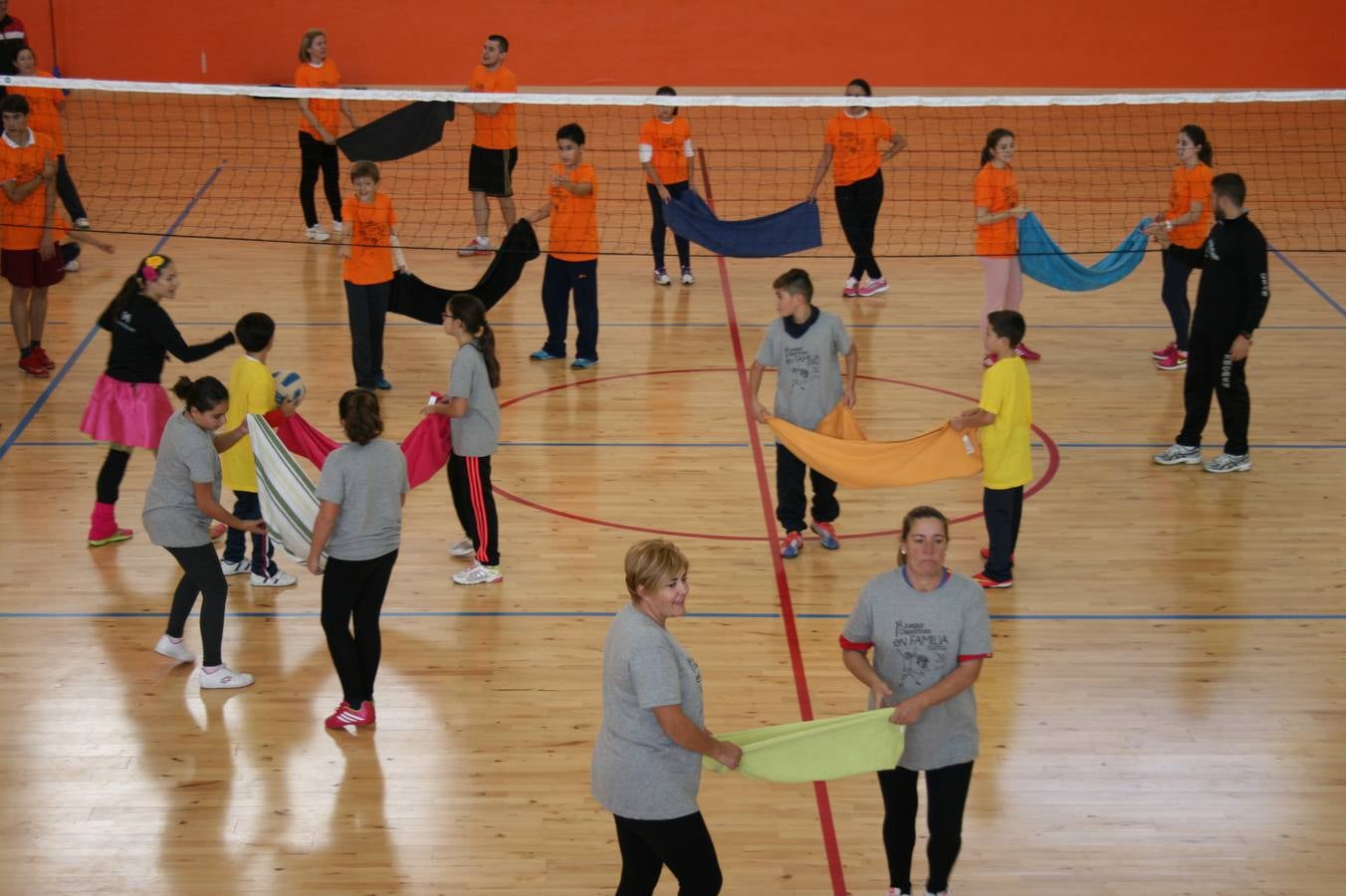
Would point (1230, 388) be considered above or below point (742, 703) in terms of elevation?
above

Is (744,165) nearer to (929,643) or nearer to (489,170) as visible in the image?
(489,170)

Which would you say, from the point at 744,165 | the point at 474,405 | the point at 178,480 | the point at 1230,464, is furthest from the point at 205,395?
the point at 744,165

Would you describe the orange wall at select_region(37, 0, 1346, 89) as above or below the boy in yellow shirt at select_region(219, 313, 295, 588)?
above

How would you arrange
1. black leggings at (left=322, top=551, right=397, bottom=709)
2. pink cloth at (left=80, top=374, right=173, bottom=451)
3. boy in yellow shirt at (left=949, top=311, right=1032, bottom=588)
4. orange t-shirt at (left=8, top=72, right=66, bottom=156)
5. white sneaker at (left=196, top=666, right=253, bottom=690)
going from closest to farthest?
black leggings at (left=322, top=551, right=397, bottom=709) → white sneaker at (left=196, top=666, right=253, bottom=690) → boy in yellow shirt at (left=949, top=311, right=1032, bottom=588) → pink cloth at (left=80, top=374, right=173, bottom=451) → orange t-shirt at (left=8, top=72, right=66, bottom=156)

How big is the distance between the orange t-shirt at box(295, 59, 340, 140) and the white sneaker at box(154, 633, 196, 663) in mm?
7631

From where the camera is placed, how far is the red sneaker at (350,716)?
22.3ft

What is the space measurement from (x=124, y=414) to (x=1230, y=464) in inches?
261

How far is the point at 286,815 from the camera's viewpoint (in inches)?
243

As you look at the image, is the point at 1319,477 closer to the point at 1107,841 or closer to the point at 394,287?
the point at 1107,841

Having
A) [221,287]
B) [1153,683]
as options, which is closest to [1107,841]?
[1153,683]

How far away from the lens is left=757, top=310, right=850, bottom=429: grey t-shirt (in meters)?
8.03

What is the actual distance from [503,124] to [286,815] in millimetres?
9048

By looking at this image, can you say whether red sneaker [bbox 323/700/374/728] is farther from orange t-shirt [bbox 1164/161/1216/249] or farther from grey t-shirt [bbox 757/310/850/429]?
orange t-shirt [bbox 1164/161/1216/249]

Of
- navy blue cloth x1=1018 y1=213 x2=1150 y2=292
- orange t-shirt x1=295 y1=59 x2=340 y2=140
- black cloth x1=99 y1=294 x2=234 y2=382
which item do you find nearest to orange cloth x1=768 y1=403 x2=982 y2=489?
black cloth x1=99 y1=294 x2=234 y2=382
